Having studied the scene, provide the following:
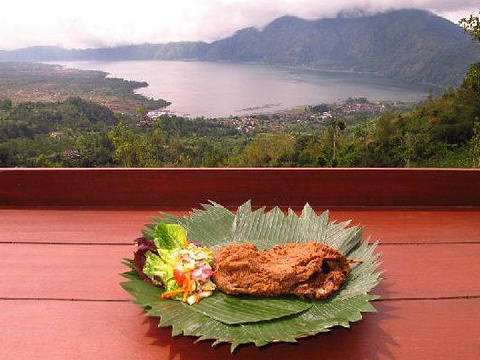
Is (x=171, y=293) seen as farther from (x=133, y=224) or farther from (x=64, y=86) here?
(x=64, y=86)

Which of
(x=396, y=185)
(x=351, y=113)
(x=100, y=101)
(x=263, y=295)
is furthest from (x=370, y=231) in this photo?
(x=351, y=113)

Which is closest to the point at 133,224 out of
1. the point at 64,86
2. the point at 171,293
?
the point at 171,293

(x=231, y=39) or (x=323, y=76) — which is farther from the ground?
(x=231, y=39)

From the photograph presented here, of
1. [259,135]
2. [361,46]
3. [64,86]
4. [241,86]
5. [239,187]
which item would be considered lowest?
[259,135]

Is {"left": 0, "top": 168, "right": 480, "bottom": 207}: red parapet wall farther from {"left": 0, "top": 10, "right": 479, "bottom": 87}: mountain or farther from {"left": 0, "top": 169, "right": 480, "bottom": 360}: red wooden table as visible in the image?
{"left": 0, "top": 10, "right": 479, "bottom": 87}: mountain

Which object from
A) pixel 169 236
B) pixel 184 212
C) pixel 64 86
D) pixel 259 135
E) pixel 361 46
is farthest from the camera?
pixel 361 46

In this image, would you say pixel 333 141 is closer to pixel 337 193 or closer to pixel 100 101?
pixel 100 101
